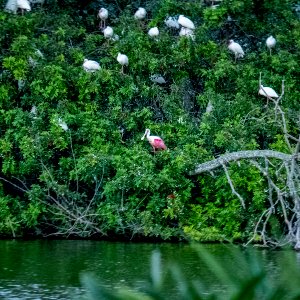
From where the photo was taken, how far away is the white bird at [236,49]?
1291cm

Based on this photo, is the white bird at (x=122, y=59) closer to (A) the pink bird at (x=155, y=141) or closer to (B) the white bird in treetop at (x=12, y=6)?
(A) the pink bird at (x=155, y=141)

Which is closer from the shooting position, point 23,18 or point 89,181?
point 89,181

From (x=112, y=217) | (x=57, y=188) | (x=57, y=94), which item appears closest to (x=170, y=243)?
(x=112, y=217)

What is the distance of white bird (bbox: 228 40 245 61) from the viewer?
12913 mm

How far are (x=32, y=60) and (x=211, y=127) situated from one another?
95.6 inches

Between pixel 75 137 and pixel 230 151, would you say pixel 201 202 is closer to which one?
pixel 230 151

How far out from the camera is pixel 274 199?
1109 centimetres

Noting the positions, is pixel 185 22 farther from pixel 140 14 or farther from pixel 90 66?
pixel 90 66

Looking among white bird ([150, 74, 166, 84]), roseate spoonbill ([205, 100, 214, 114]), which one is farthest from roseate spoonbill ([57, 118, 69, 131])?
roseate spoonbill ([205, 100, 214, 114])

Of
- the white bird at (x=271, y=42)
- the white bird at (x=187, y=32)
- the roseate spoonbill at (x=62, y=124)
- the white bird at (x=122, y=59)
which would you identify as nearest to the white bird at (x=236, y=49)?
the white bird at (x=271, y=42)

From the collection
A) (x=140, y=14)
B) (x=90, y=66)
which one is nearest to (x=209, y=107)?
(x=90, y=66)

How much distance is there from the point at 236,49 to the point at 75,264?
4837 mm

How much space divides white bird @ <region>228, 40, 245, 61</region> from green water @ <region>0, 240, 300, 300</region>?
131 inches

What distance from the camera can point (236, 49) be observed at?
12.9 metres
